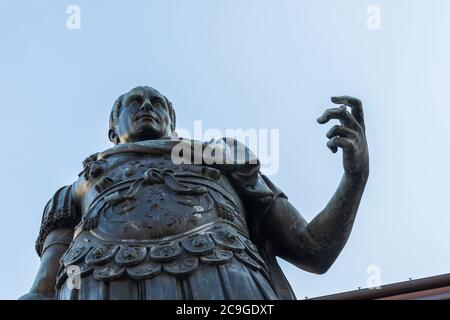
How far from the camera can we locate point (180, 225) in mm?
5547

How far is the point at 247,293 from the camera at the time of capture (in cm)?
516

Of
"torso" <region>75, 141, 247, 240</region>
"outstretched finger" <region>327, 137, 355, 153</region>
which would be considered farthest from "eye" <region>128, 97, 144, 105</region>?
"outstretched finger" <region>327, 137, 355, 153</region>

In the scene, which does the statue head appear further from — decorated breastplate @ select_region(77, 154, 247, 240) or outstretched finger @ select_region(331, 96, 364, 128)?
outstretched finger @ select_region(331, 96, 364, 128)

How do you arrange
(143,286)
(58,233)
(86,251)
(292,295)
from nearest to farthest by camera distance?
(143,286)
(86,251)
(292,295)
(58,233)

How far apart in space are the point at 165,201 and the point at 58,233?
1.19 meters

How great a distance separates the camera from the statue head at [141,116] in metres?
7.21

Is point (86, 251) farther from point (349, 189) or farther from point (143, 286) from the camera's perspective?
point (349, 189)

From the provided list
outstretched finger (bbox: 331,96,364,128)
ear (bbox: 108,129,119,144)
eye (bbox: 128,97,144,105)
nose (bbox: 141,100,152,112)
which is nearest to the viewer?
outstretched finger (bbox: 331,96,364,128)

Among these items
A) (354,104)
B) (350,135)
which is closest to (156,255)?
(350,135)

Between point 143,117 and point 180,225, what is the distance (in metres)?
1.90

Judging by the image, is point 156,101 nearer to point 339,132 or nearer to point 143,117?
point 143,117

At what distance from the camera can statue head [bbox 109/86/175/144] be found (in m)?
7.21

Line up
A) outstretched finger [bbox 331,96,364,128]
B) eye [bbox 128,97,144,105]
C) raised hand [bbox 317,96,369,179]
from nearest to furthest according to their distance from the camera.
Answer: raised hand [bbox 317,96,369,179]
outstretched finger [bbox 331,96,364,128]
eye [bbox 128,97,144,105]

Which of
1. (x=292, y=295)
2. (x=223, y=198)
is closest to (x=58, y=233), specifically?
(x=223, y=198)
